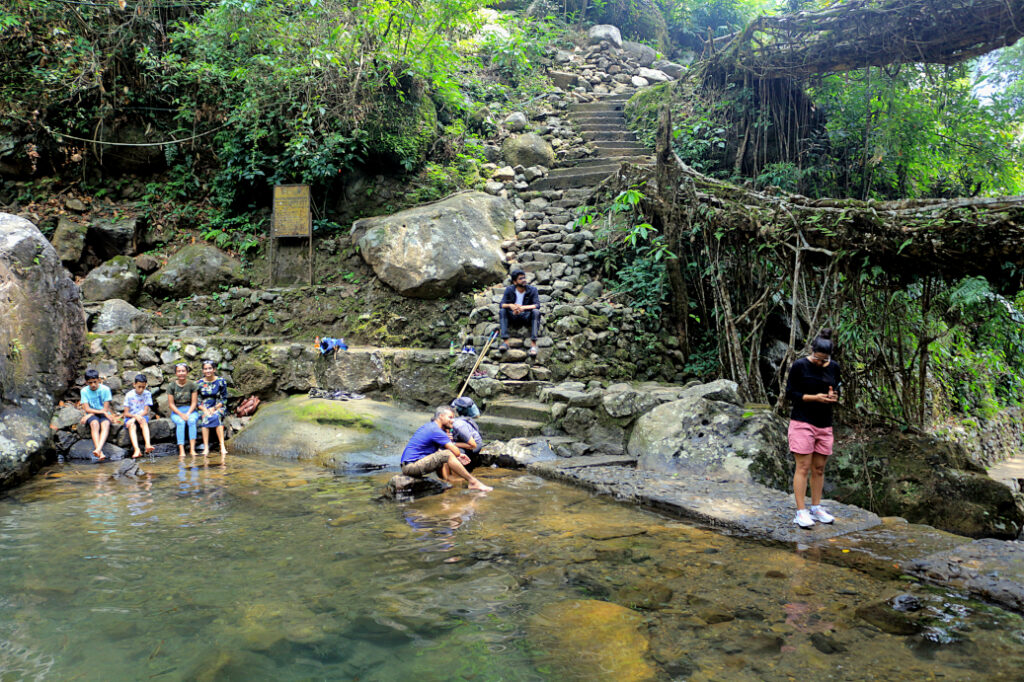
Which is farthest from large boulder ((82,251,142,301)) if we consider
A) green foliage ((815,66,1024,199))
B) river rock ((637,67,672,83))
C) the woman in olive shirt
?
river rock ((637,67,672,83))

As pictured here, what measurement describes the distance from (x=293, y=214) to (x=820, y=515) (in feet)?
32.4

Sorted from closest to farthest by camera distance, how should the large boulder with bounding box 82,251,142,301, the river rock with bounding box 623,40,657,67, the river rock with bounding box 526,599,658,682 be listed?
the river rock with bounding box 526,599,658,682 → the large boulder with bounding box 82,251,142,301 → the river rock with bounding box 623,40,657,67

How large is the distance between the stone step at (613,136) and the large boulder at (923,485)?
8.40 m

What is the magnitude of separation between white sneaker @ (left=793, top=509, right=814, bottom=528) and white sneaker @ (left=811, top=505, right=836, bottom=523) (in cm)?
10

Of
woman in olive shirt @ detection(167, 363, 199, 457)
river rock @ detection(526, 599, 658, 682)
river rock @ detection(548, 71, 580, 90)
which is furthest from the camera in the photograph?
river rock @ detection(548, 71, 580, 90)

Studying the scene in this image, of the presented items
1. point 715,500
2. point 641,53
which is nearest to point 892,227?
point 715,500

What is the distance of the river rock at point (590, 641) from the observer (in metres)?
2.78

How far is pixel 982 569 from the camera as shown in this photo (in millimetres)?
3629

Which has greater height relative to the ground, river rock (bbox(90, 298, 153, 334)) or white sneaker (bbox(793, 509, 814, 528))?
river rock (bbox(90, 298, 153, 334))

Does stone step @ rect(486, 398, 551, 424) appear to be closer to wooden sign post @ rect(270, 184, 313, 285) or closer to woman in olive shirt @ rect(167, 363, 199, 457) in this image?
woman in olive shirt @ rect(167, 363, 199, 457)

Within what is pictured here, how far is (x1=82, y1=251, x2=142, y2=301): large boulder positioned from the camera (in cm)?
1043

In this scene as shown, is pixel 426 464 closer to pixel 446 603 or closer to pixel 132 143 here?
pixel 446 603

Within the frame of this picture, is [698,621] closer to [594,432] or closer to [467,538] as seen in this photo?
[467,538]

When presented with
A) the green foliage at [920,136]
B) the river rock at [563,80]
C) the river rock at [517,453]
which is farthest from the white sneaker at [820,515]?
the river rock at [563,80]
